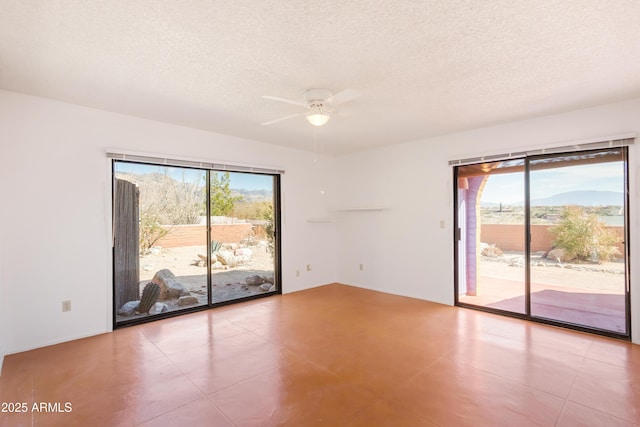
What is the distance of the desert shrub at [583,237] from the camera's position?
3.56 metres

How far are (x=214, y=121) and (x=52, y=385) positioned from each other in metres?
3.13

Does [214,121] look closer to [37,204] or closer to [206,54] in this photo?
[206,54]

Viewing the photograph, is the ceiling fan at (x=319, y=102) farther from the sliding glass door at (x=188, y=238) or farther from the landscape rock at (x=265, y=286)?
the landscape rock at (x=265, y=286)

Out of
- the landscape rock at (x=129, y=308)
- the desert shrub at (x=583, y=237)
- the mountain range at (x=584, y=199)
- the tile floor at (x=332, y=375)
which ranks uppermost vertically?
the mountain range at (x=584, y=199)

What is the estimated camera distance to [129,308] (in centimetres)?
387

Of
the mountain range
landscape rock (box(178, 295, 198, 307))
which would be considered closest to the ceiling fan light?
the mountain range

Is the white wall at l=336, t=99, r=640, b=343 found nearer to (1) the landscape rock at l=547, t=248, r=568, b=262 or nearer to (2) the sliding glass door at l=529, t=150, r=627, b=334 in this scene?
(2) the sliding glass door at l=529, t=150, r=627, b=334

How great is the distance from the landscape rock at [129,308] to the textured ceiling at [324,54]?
2398 millimetres

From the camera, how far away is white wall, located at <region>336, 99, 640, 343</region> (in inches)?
135

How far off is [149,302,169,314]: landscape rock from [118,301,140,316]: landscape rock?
203 mm

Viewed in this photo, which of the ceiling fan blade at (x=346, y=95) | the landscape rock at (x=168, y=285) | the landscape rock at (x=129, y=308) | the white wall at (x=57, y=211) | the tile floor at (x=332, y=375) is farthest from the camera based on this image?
the landscape rock at (x=168, y=285)

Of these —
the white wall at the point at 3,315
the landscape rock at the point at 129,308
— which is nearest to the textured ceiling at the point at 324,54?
the white wall at the point at 3,315

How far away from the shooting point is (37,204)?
126 inches

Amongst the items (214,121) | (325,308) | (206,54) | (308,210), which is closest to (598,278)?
(325,308)
